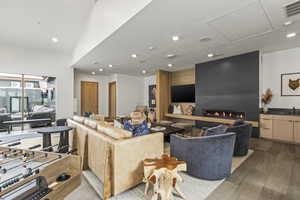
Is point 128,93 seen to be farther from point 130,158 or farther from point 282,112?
point 282,112

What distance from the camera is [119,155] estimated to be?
181cm

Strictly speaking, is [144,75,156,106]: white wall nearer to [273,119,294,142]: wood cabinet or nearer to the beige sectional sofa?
[273,119,294,142]: wood cabinet

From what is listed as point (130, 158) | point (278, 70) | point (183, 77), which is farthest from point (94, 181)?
point (278, 70)

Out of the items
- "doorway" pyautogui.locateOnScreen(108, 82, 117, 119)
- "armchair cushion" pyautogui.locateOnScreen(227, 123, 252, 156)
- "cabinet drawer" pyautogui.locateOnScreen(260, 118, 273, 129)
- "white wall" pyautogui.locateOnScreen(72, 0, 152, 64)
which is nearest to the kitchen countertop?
"cabinet drawer" pyautogui.locateOnScreen(260, 118, 273, 129)

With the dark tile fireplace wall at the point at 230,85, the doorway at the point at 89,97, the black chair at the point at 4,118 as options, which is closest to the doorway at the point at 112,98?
the doorway at the point at 89,97

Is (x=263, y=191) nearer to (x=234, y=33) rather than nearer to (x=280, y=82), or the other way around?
(x=234, y=33)

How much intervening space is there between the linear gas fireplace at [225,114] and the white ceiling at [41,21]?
552 cm

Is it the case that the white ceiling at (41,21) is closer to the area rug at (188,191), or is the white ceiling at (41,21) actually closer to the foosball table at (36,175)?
the foosball table at (36,175)

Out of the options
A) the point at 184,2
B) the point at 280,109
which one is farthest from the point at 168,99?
the point at 184,2

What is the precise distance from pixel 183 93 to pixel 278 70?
3393mm

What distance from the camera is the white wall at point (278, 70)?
13.3ft

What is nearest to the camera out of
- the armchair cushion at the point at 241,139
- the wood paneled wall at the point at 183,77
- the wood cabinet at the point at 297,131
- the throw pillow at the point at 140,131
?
the throw pillow at the point at 140,131

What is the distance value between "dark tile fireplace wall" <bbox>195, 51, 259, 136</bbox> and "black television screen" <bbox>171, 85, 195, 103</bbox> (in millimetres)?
447

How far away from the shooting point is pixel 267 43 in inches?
143
